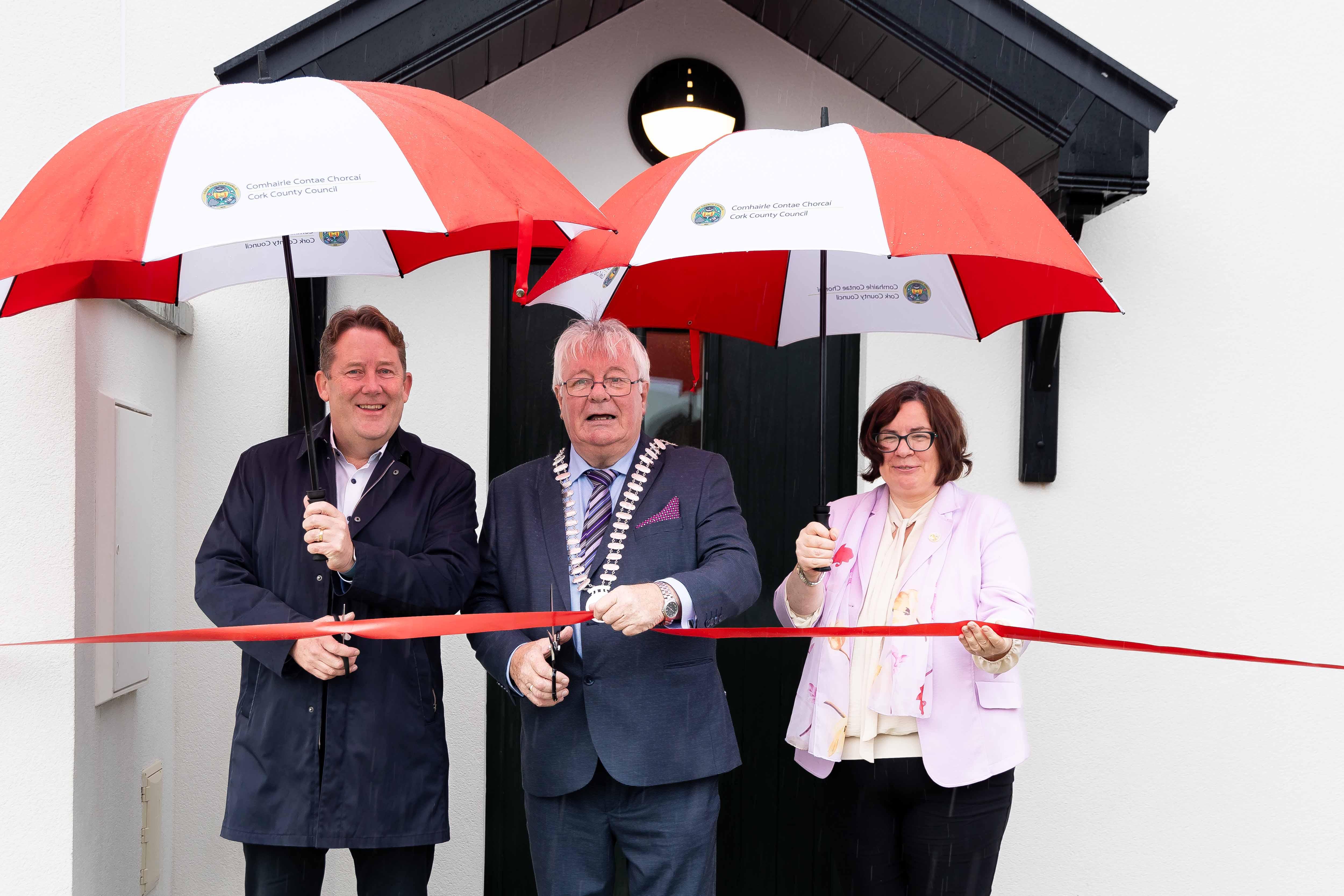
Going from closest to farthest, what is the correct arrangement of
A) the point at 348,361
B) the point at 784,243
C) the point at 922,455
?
the point at 784,243 → the point at 348,361 → the point at 922,455

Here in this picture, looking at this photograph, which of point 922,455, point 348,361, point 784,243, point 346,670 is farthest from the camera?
point 922,455

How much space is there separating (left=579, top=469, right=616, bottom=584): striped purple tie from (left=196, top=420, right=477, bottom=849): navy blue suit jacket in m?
0.28

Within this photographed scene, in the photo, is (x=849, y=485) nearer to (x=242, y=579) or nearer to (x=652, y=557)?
(x=652, y=557)

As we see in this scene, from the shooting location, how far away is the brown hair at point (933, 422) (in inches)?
117

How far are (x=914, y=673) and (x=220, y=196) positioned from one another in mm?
1947

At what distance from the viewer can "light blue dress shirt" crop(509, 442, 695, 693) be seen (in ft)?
9.16

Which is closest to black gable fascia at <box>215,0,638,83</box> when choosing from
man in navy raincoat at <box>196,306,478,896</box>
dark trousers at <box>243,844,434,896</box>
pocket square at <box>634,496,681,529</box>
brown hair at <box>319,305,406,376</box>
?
brown hair at <box>319,305,406,376</box>

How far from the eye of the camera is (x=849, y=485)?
430 cm

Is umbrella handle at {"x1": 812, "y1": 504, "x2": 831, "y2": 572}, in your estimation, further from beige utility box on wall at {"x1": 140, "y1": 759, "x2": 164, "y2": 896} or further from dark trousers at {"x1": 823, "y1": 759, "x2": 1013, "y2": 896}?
beige utility box on wall at {"x1": 140, "y1": 759, "x2": 164, "y2": 896}

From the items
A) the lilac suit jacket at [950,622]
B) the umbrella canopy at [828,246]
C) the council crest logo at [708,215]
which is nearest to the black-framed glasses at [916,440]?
the lilac suit jacket at [950,622]

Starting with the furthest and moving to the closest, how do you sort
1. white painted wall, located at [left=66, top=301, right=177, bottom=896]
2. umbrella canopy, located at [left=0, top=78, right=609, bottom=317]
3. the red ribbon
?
1. white painted wall, located at [left=66, top=301, right=177, bottom=896]
2. the red ribbon
3. umbrella canopy, located at [left=0, top=78, right=609, bottom=317]

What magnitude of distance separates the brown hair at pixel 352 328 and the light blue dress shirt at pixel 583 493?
Answer: 51 cm

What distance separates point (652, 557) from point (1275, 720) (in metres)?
2.76

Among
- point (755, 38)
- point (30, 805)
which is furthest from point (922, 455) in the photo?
point (30, 805)
